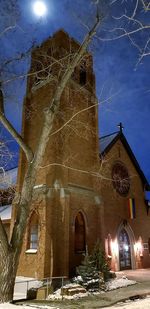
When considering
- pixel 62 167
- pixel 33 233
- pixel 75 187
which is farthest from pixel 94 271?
pixel 62 167

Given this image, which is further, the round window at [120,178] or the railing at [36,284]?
the round window at [120,178]

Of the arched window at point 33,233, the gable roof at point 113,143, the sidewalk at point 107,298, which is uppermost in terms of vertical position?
the gable roof at point 113,143

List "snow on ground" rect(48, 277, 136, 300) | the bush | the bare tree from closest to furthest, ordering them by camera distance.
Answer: the bare tree → "snow on ground" rect(48, 277, 136, 300) → the bush

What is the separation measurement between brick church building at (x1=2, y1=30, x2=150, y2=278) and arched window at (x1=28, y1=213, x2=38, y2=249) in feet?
0.14

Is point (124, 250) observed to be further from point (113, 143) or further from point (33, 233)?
point (33, 233)

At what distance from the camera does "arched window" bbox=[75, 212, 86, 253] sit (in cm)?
1592

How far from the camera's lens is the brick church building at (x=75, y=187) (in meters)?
14.3

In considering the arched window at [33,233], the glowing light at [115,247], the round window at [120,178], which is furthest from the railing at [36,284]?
the round window at [120,178]

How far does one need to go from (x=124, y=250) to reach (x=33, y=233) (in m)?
9.02

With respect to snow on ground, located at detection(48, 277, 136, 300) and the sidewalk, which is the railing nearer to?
snow on ground, located at detection(48, 277, 136, 300)

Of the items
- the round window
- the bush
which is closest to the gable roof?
the round window

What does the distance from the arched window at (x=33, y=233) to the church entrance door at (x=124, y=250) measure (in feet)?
27.3

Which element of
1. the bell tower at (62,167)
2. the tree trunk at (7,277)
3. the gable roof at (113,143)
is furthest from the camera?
the gable roof at (113,143)

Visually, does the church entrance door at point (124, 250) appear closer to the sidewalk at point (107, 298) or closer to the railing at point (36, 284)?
the sidewalk at point (107, 298)
